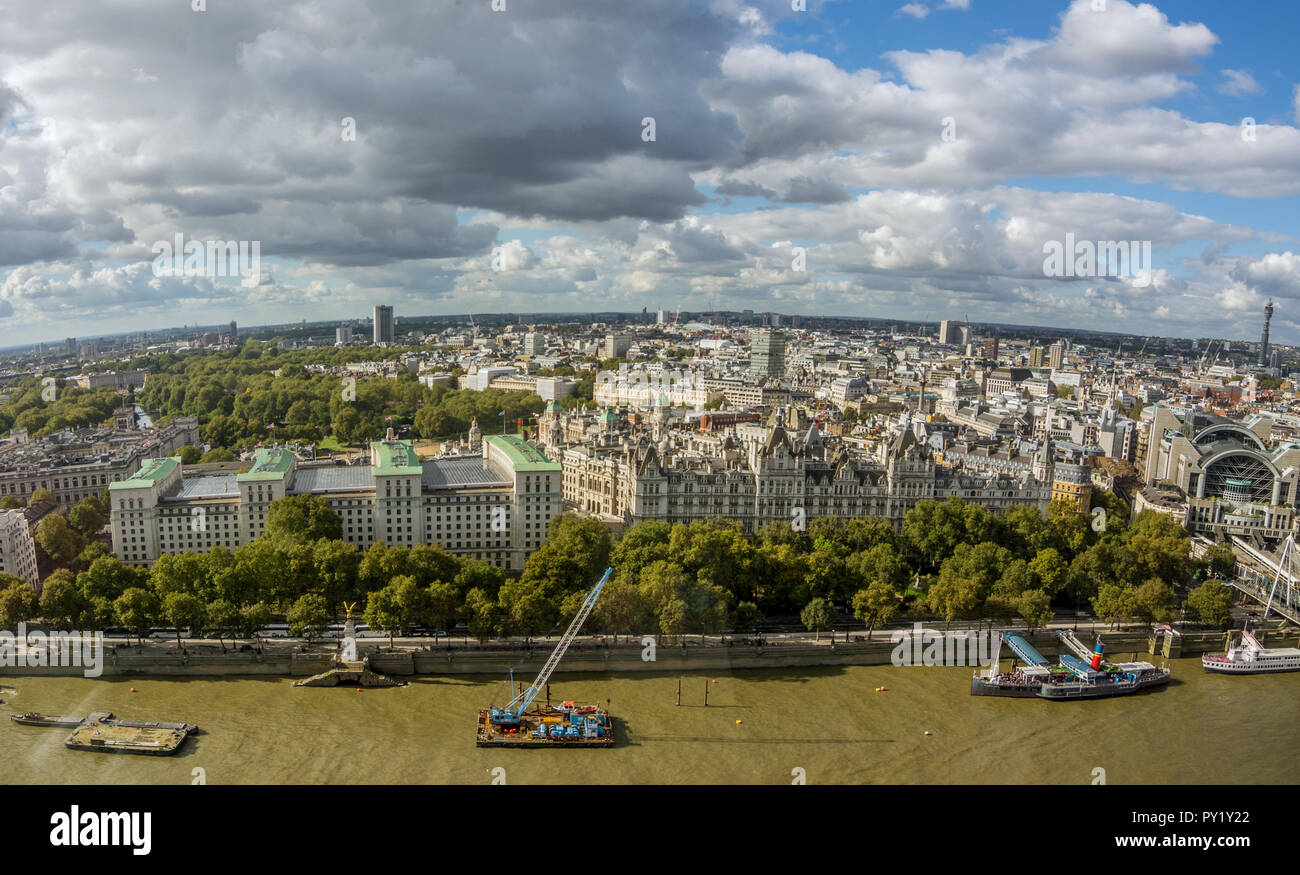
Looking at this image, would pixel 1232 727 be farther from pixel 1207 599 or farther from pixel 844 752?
pixel 844 752

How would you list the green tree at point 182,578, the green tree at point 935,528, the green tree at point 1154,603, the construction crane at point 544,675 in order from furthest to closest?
the green tree at point 935,528 → the green tree at point 1154,603 → the green tree at point 182,578 → the construction crane at point 544,675

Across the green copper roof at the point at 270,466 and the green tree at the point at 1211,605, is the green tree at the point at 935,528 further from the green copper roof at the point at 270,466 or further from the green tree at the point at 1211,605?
the green copper roof at the point at 270,466

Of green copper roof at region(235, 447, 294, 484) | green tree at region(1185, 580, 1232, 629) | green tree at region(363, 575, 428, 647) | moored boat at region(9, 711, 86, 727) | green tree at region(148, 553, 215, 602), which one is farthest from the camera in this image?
green copper roof at region(235, 447, 294, 484)

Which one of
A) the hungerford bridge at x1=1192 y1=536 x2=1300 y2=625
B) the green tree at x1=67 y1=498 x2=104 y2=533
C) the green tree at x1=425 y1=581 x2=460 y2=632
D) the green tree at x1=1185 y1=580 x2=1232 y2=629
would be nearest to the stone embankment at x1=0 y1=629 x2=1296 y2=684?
the green tree at x1=425 y1=581 x2=460 y2=632

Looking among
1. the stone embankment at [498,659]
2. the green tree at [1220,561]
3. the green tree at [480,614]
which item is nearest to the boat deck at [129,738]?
the stone embankment at [498,659]

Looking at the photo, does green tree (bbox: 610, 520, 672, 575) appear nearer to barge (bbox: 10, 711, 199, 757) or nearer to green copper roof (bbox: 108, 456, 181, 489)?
barge (bbox: 10, 711, 199, 757)
